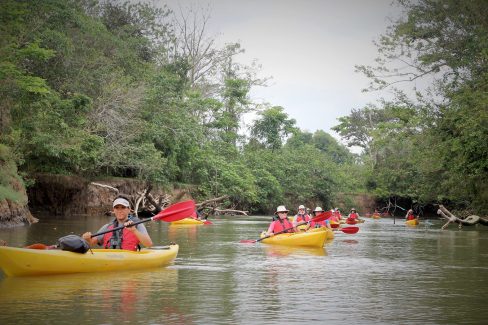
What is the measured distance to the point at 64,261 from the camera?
8453 millimetres

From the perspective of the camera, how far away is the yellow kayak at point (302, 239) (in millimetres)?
14344

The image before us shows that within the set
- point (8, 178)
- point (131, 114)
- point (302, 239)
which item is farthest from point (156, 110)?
point (302, 239)

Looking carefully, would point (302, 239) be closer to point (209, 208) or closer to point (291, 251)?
point (291, 251)

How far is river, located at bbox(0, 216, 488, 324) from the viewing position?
20.1 feet

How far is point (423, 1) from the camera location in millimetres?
24281

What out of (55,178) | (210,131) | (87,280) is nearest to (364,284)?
(87,280)

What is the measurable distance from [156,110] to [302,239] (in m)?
20.0

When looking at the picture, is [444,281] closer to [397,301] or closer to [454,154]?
[397,301]

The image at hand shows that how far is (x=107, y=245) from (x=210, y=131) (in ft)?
120

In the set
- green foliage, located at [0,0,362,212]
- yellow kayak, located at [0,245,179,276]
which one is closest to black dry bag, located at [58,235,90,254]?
yellow kayak, located at [0,245,179,276]

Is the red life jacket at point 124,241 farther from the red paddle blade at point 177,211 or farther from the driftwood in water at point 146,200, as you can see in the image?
the driftwood in water at point 146,200

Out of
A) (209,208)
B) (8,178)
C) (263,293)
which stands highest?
(8,178)

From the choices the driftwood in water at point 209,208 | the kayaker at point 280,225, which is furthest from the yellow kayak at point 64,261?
the driftwood in water at point 209,208

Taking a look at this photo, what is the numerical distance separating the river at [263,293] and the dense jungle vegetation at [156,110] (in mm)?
9846
